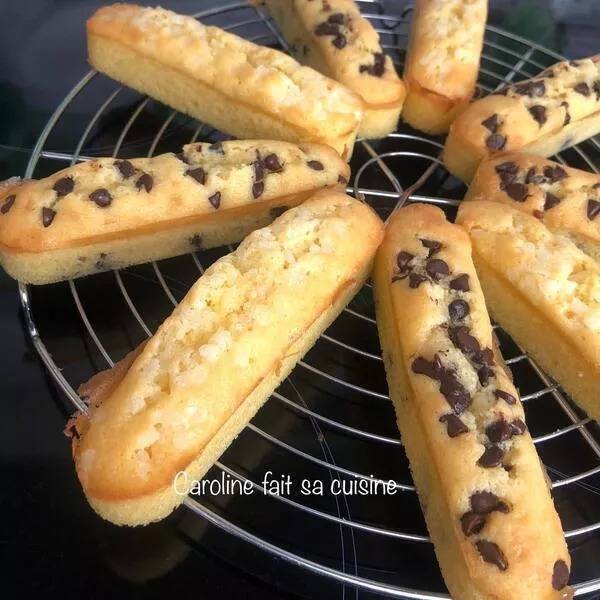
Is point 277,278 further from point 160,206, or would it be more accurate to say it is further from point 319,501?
point 319,501

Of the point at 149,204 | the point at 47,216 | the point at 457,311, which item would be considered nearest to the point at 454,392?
the point at 457,311

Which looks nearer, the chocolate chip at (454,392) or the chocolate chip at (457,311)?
the chocolate chip at (454,392)

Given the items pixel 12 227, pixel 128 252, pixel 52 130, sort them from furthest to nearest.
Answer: pixel 52 130
pixel 128 252
pixel 12 227

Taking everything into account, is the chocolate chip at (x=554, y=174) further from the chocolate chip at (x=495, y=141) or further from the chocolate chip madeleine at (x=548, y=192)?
the chocolate chip at (x=495, y=141)

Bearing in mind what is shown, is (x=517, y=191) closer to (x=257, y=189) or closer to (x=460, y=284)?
(x=460, y=284)

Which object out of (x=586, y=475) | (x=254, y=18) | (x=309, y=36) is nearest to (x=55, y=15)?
(x=254, y=18)

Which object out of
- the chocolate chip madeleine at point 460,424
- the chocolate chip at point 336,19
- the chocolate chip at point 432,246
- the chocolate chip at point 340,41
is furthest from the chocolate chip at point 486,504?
the chocolate chip at point 336,19

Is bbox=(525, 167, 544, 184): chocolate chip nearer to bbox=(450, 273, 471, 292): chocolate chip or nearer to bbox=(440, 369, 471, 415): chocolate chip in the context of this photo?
bbox=(450, 273, 471, 292): chocolate chip
